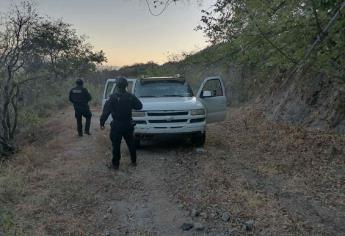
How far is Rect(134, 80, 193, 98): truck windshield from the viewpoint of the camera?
44.2 feet

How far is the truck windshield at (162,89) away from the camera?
44.2 feet

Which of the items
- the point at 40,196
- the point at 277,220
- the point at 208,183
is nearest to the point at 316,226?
the point at 277,220

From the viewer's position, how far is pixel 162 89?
1361 centimetres

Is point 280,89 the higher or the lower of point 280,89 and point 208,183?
the higher

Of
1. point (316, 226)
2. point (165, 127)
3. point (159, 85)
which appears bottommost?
point (316, 226)

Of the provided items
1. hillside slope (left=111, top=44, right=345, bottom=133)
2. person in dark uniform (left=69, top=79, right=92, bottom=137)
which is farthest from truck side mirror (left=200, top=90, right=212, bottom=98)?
person in dark uniform (left=69, top=79, right=92, bottom=137)

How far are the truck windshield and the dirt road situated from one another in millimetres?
1360

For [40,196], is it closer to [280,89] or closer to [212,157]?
[212,157]

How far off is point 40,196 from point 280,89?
41.7 ft

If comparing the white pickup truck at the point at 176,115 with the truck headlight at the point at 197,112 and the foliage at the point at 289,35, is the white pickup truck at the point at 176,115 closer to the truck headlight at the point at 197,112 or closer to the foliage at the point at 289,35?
the truck headlight at the point at 197,112

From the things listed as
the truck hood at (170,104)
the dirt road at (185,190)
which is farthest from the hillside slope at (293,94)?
the truck hood at (170,104)

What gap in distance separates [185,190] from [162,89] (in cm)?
511

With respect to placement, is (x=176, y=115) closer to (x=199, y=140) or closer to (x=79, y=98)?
(x=199, y=140)

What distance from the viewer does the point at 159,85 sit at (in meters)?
13.7
